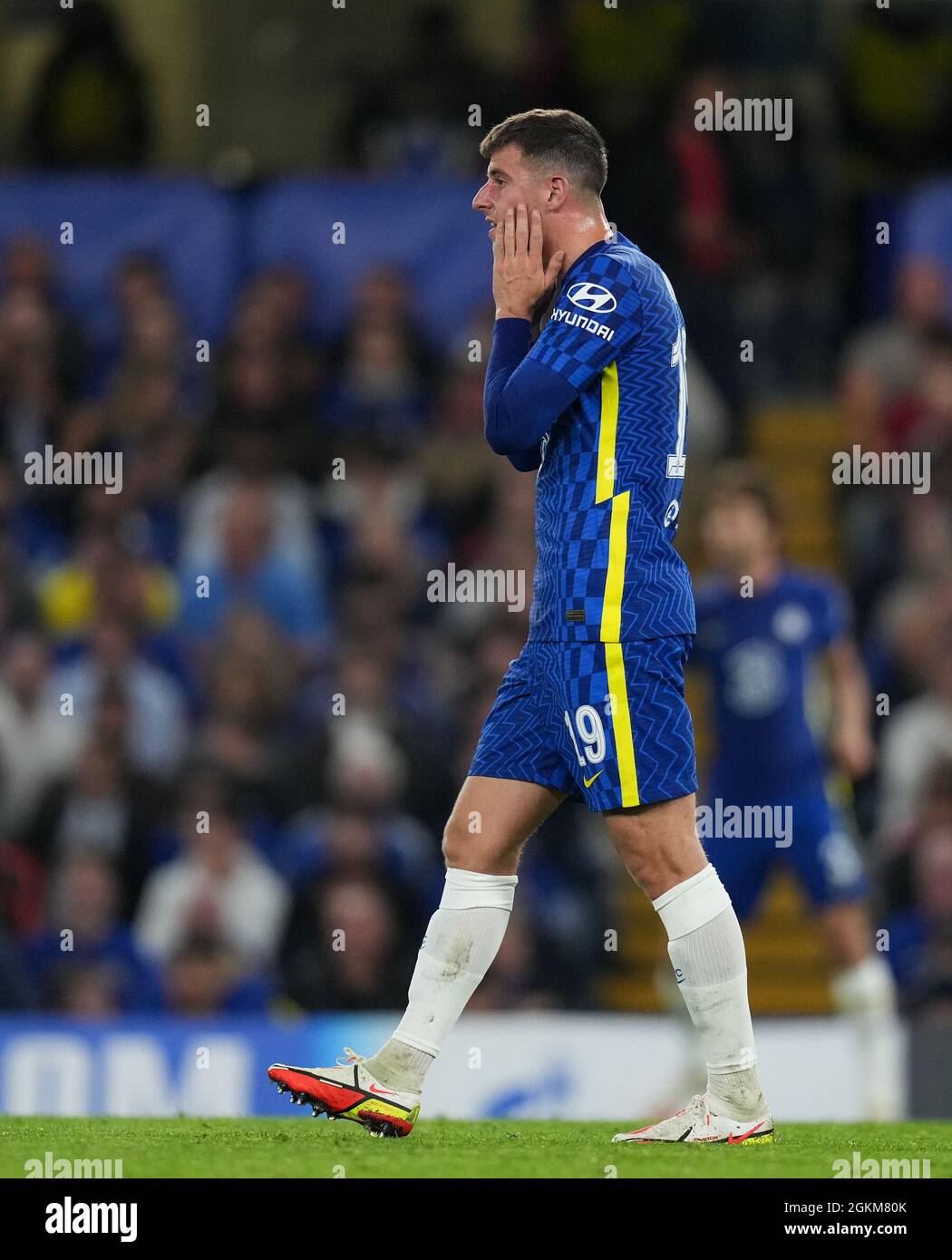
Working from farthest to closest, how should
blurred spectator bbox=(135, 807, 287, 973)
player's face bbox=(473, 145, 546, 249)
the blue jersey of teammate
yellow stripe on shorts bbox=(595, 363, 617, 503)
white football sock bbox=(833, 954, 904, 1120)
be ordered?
blurred spectator bbox=(135, 807, 287, 973) → the blue jersey of teammate → white football sock bbox=(833, 954, 904, 1120) → player's face bbox=(473, 145, 546, 249) → yellow stripe on shorts bbox=(595, 363, 617, 503)

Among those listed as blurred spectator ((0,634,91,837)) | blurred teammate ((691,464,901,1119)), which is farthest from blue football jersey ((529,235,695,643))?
blurred spectator ((0,634,91,837))

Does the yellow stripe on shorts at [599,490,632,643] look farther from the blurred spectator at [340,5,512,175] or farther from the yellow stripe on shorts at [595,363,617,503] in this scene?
the blurred spectator at [340,5,512,175]

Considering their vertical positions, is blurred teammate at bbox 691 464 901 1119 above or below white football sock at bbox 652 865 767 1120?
above

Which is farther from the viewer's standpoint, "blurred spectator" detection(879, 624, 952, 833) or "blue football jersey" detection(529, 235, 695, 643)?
"blurred spectator" detection(879, 624, 952, 833)

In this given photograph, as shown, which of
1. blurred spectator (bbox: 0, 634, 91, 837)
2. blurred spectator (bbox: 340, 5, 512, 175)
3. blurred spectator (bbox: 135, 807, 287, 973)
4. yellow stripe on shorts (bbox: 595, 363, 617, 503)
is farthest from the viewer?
blurred spectator (bbox: 340, 5, 512, 175)

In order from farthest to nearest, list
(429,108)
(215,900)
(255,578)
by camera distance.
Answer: (429,108), (255,578), (215,900)

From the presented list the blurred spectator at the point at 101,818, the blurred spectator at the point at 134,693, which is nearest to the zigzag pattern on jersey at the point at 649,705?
the blurred spectator at the point at 101,818

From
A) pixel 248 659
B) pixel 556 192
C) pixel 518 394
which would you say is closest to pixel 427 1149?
pixel 518 394

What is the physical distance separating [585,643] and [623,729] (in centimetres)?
23

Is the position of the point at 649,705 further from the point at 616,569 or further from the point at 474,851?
the point at 474,851

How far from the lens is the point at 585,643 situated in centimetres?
534

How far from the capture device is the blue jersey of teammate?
9.41 meters

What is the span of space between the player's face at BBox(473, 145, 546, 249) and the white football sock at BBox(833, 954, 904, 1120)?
4.46 metres
